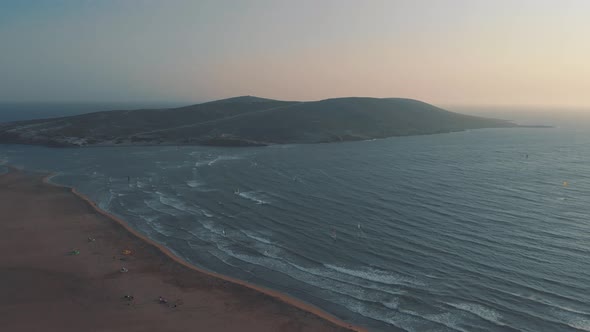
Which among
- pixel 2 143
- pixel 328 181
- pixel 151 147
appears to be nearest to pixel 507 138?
pixel 328 181

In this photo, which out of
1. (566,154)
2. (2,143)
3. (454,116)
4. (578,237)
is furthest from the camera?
(454,116)

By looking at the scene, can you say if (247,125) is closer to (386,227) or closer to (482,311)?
(386,227)

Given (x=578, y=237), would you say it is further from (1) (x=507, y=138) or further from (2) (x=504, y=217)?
(1) (x=507, y=138)

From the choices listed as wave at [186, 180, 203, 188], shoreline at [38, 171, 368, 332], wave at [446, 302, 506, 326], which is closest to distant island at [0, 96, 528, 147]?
wave at [186, 180, 203, 188]

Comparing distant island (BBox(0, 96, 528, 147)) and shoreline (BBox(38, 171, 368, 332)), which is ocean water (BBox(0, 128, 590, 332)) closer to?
shoreline (BBox(38, 171, 368, 332))

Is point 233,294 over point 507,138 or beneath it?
beneath
